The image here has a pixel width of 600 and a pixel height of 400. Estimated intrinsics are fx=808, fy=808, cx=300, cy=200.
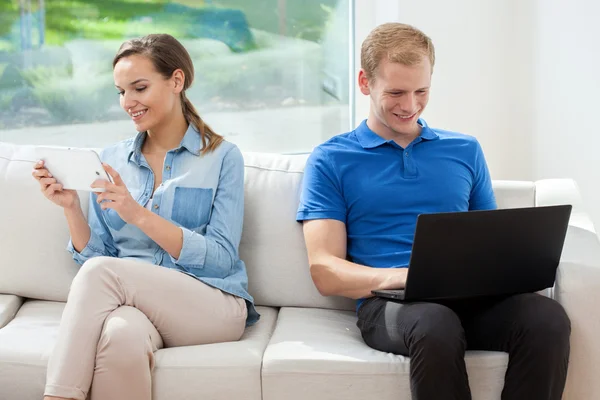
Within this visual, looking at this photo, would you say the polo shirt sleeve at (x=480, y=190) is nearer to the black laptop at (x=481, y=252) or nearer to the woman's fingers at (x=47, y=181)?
the black laptop at (x=481, y=252)

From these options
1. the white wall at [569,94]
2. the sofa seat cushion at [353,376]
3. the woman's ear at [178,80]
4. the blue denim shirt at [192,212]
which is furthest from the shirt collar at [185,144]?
the white wall at [569,94]

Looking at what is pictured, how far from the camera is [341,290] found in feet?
6.71

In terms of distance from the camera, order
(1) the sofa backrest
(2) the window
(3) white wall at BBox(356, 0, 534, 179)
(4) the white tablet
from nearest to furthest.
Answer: (4) the white tablet
(1) the sofa backrest
(3) white wall at BBox(356, 0, 534, 179)
(2) the window

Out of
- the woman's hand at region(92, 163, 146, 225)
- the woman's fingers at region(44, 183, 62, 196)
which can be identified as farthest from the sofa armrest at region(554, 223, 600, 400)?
the woman's fingers at region(44, 183, 62, 196)

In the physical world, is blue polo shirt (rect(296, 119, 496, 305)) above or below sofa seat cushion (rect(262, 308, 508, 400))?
above

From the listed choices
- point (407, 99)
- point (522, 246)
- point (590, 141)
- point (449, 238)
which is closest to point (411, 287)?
point (449, 238)

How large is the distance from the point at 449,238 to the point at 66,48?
2088 mm

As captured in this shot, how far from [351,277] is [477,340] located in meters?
0.34

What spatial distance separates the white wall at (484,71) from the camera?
302 centimetres

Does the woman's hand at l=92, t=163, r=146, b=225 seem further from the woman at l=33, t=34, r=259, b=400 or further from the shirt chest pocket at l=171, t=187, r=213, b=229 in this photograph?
the shirt chest pocket at l=171, t=187, r=213, b=229

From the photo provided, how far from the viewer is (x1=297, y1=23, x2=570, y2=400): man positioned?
1.90m

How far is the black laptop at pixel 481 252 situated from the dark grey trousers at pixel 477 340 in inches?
2.0

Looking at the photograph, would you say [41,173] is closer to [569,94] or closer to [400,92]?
[400,92]

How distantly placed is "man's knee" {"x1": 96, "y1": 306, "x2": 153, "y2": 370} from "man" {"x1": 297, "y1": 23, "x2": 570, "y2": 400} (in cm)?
50
